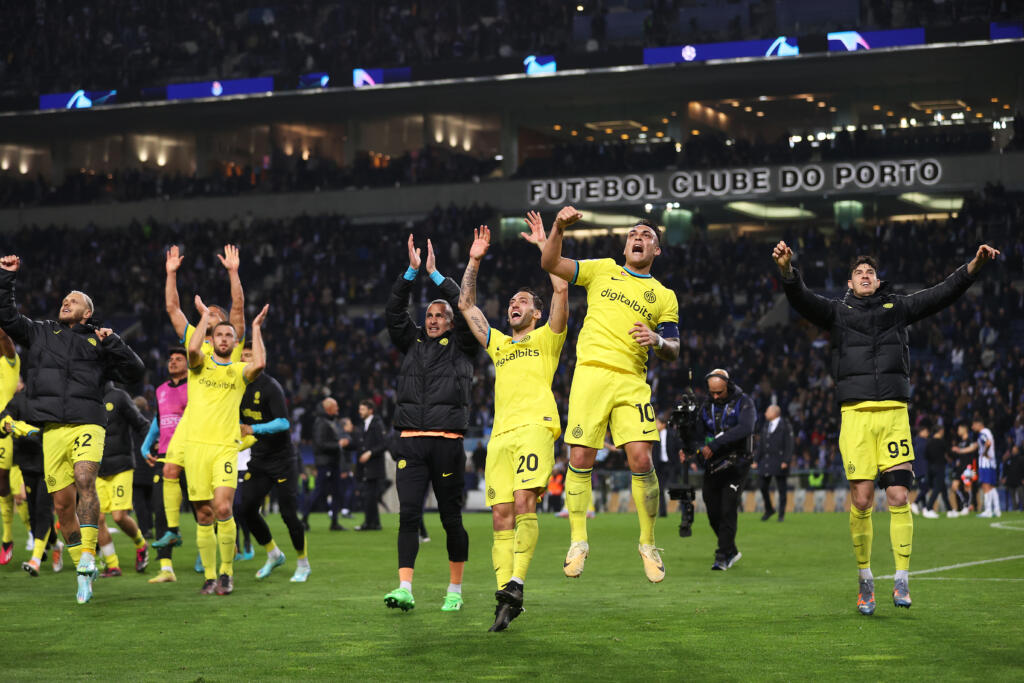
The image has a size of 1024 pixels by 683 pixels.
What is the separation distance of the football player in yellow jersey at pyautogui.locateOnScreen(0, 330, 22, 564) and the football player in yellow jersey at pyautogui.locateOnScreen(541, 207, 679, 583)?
6.63m

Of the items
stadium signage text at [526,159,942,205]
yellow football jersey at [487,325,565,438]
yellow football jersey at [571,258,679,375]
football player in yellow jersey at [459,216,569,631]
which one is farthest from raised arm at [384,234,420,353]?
stadium signage text at [526,159,942,205]

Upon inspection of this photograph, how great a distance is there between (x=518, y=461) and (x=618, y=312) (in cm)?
135

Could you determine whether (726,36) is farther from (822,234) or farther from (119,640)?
(119,640)

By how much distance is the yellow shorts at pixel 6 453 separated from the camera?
15.0m

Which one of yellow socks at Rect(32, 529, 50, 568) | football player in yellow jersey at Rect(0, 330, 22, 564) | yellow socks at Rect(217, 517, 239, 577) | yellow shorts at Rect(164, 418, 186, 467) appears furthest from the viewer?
football player in yellow jersey at Rect(0, 330, 22, 564)

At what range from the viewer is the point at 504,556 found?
9750 millimetres

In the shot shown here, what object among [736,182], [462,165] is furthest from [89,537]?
[462,165]

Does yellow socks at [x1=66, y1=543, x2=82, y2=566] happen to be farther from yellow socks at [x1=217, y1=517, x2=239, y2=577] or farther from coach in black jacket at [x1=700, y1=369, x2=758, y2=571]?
coach in black jacket at [x1=700, y1=369, x2=758, y2=571]

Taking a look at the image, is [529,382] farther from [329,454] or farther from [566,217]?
[329,454]

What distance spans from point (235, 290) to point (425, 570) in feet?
15.3

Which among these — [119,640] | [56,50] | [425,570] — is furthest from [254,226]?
[119,640]

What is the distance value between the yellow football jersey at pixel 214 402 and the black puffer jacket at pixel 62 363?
74 cm

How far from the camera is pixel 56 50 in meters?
52.8

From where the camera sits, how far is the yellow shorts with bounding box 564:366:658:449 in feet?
31.4
